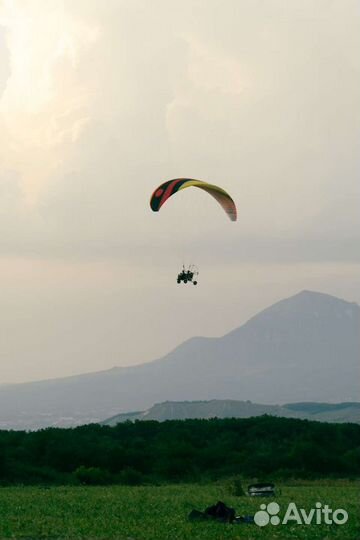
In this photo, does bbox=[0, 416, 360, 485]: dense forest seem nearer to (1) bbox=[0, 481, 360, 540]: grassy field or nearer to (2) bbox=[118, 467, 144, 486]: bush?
(2) bbox=[118, 467, 144, 486]: bush

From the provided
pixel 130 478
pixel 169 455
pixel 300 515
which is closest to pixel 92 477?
pixel 130 478

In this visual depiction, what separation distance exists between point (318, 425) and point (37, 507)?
55.0m

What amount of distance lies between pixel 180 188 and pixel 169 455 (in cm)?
2786

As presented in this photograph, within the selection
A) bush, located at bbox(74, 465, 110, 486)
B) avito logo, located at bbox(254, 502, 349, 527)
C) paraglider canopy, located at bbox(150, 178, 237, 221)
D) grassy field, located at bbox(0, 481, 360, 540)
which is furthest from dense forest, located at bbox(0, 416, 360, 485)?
avito logo, located at bbox(254, 502, 349, 527)

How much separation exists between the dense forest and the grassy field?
13765 millimetres

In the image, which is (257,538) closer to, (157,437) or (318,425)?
(157,437)

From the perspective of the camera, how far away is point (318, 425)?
9381cm

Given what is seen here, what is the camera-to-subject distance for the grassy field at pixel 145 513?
109 ft

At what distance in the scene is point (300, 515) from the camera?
39.2 meters

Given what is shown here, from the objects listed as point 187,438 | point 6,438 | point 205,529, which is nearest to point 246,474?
point 187,438

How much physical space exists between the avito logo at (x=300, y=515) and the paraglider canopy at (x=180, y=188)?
18.5 metres

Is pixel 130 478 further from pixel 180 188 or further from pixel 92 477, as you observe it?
pixel 180 188

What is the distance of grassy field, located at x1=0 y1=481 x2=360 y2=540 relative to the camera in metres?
33.1

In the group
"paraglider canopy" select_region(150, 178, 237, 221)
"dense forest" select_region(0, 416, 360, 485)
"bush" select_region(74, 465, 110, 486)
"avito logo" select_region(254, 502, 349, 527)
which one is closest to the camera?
"avito logo" select_region(254, 502, 349, 527)
